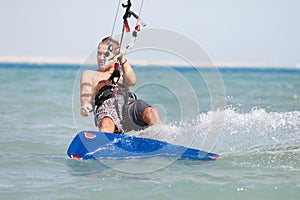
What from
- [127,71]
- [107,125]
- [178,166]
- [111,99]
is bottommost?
[178,166]

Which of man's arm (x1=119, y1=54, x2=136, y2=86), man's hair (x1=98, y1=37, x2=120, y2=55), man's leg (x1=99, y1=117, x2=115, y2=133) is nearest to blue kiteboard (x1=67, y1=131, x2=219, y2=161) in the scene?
man's leg (x1=99, y1=117, x2=115, y2=133)

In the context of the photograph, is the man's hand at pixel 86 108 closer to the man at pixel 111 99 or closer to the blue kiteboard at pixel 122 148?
the man at pixel 111 99

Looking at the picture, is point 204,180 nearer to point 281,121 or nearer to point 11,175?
point 11,175

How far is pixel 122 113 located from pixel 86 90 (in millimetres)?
520

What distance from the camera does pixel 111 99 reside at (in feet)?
20.0

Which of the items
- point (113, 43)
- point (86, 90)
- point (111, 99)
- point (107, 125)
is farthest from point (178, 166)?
point (113, 43)

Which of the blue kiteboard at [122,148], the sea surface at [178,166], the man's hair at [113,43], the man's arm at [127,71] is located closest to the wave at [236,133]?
the sea surface at [178,166]

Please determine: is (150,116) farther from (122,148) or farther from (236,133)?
(236,133)

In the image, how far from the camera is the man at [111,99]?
6027mm

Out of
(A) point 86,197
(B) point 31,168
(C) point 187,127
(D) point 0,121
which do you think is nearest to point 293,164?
(C) point 187,127

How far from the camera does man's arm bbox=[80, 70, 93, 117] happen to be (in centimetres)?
606

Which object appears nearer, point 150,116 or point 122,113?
point 150,116

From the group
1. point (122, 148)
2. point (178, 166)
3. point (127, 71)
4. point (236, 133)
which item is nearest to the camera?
point (178, 166)

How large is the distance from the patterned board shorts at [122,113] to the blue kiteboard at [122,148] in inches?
17.8
